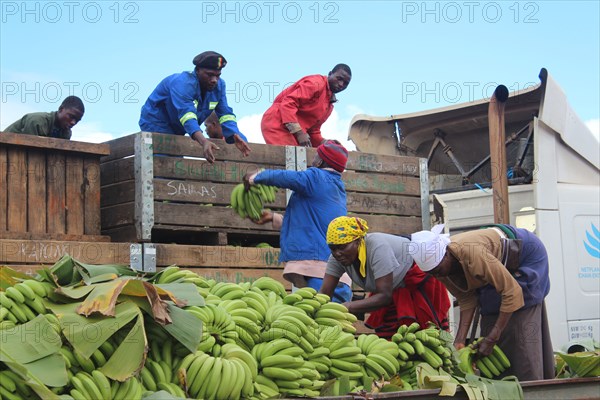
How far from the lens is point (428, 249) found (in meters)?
5.19

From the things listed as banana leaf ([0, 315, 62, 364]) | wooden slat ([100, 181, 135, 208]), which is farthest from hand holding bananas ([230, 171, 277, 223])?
banana leaf ([0, 315, 62, 364])

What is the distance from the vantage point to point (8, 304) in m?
3.55

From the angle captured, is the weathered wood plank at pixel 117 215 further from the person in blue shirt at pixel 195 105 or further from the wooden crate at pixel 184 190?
the person in blue shirt at pixel 195 105

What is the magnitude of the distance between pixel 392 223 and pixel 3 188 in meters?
3.25

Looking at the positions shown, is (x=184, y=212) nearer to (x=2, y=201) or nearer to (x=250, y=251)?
(x=250, y=251)

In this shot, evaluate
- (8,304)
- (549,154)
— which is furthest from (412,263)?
(549,154)

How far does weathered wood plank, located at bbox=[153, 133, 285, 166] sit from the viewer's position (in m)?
6.39

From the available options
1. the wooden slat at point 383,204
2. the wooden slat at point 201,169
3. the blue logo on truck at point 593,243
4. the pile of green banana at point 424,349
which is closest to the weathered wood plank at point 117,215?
the wooden slat at point 201,169

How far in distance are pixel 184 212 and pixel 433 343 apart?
2403 mm

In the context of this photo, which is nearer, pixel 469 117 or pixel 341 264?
pixel 341 264

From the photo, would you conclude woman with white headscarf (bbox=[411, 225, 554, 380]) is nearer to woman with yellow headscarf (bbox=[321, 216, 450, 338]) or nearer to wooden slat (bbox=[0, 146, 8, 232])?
woman with yellow headscarf (bbox=[321, 216, 450, 338])

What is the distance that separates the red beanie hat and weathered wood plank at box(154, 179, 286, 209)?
925 mm

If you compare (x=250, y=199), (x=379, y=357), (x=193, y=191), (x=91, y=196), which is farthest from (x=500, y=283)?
(x=91, y=196)

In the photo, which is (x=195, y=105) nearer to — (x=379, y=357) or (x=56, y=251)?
(x=56, y=251)
